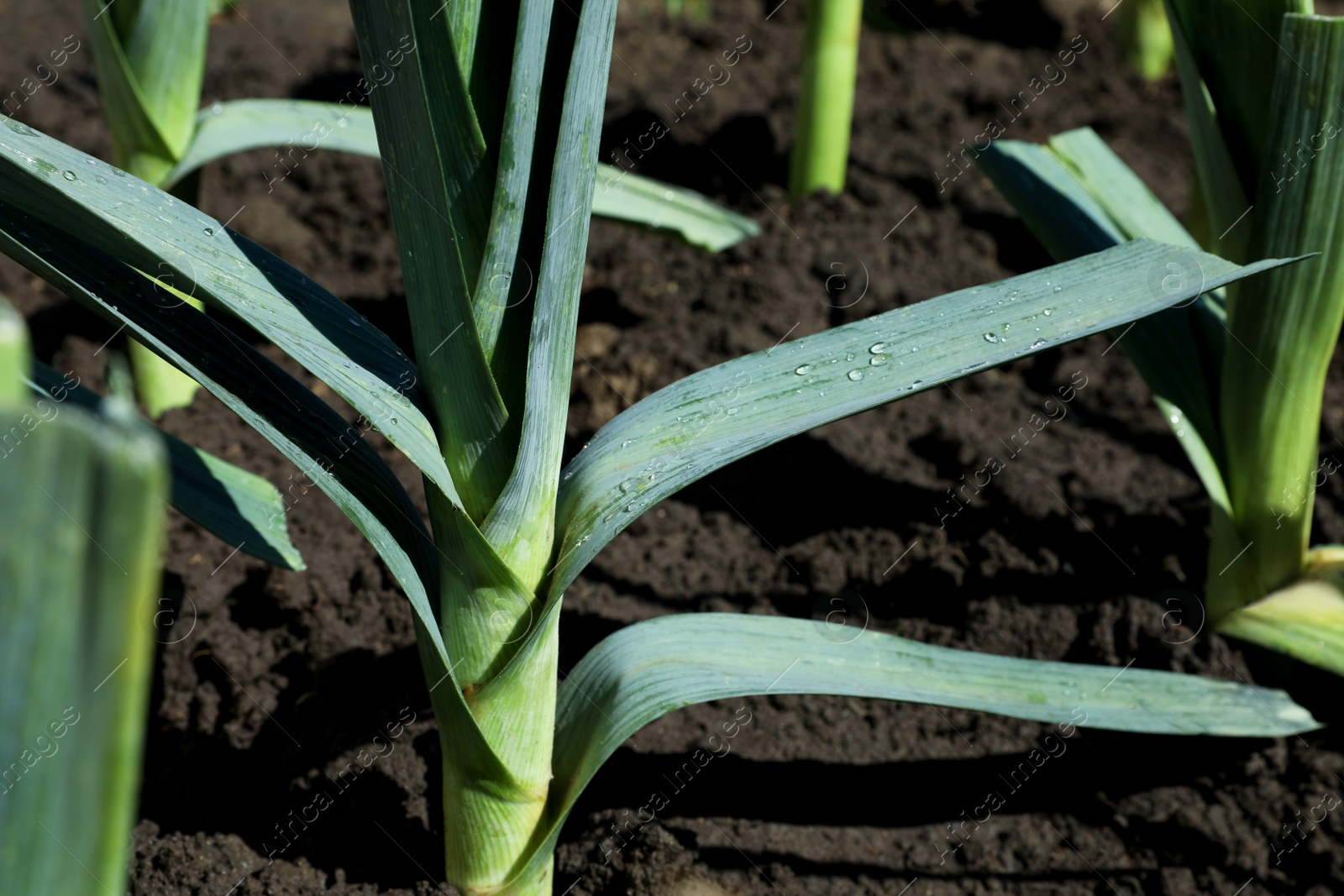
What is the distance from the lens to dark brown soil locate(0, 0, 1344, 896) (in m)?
1.08

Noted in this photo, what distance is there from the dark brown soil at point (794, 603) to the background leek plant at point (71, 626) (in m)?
0.67

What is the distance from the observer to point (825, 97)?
198 centimetres

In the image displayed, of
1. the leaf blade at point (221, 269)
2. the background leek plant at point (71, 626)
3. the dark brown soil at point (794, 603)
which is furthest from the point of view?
the dark brown soil at point (794, 603)

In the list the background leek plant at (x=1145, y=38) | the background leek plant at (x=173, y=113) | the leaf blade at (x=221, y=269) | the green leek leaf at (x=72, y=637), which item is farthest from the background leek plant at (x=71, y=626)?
the background leek plant at (x=1145, y=38)

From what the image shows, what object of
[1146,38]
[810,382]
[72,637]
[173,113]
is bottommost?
[72,637]

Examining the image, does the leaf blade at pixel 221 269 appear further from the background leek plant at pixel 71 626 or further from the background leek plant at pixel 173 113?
the background leek plant at pixel 173 113

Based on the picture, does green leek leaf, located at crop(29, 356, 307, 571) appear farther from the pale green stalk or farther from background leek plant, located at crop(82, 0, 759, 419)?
the pale green stalk

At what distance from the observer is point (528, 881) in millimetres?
869

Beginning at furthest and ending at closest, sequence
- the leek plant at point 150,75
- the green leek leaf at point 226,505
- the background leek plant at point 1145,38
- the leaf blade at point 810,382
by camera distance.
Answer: the background leek plant at point 1145,38 < the leek plant at point 150,75 < the green leek leaf at point 226,505 < the leaf blade at point 810,382

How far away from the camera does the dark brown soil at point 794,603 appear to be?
3.54 feet

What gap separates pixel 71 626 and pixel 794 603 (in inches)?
44.2

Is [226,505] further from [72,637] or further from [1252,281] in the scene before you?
[1252,281]

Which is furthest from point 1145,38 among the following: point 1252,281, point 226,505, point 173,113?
point 226,505

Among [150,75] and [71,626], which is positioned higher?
[150,75]
